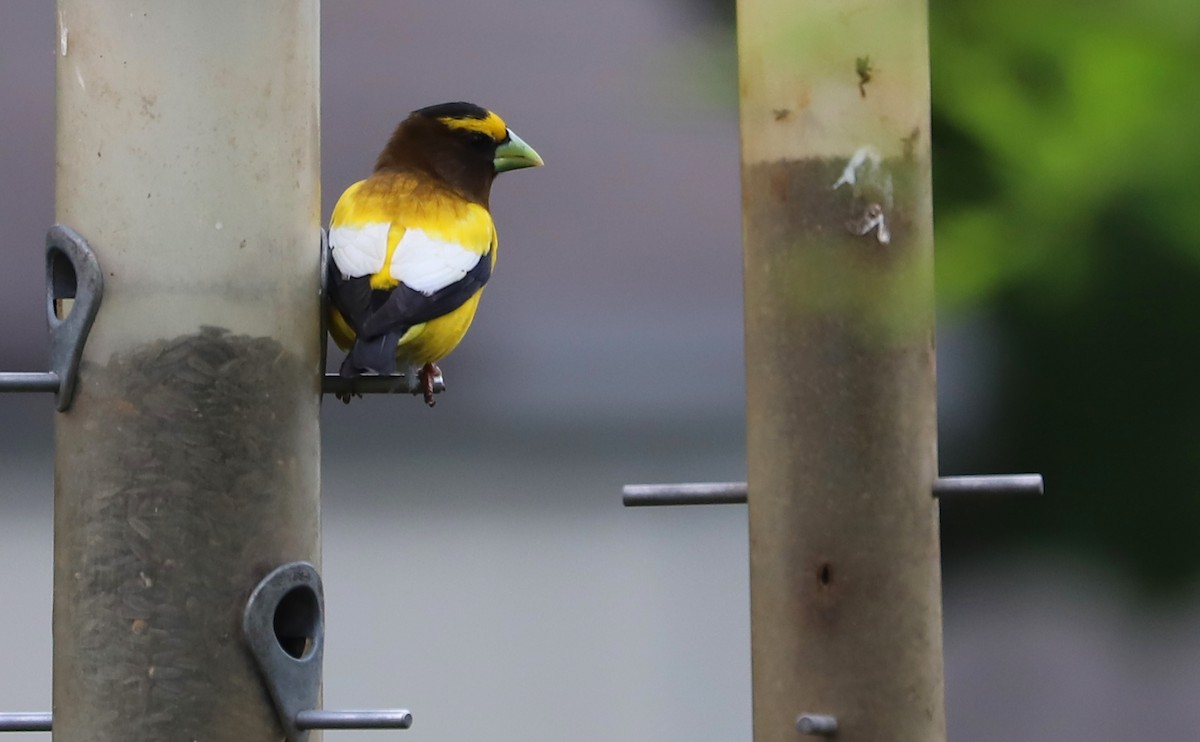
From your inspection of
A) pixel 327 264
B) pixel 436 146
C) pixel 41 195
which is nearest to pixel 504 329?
pixel 41 195

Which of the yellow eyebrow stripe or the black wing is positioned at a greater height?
the yellow eyebrow stripe

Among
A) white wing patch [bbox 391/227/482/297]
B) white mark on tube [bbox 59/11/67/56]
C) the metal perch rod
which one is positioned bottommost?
the metal perch rod

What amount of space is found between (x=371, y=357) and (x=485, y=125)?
3.18ft

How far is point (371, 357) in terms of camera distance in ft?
10.7

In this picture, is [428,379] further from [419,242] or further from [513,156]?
[513,156]

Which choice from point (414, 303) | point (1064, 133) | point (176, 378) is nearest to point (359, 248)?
point (414, 303)

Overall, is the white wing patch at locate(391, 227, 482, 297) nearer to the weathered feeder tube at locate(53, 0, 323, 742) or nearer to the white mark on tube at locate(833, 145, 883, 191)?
the weathered feeder tube at locate(53, 0, 323, 742)

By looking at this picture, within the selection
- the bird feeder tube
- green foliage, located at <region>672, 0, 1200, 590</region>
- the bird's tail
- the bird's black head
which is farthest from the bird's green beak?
green foliage, located at <region>672, 0, 1200, 590</region>

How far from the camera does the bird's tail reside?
3.24 metres

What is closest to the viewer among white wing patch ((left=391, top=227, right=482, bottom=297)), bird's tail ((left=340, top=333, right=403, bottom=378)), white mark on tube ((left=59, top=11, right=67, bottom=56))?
white mark on tube ((left=59, top=11, right=67, bottom=56))

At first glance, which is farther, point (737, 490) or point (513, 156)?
point (513, 156)

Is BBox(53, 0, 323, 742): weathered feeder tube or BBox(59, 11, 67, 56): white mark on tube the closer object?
BBox(53, 0, 323, 742): weathered feeder tube

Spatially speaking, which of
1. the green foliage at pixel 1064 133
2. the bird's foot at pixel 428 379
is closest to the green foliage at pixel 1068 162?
the green foliage at pixel 1064 133

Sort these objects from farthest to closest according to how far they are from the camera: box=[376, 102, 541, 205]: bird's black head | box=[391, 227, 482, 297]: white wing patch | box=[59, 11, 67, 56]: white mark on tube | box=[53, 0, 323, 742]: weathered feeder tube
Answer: box=[376, 102, 541, 205]: bird's black head < box=[391, 227, 482, 297]: white wing patch < box=[59, 11, 67, 56]: white mark on tube < box=[53, 0, 323, 742]: weathered feeder tube
